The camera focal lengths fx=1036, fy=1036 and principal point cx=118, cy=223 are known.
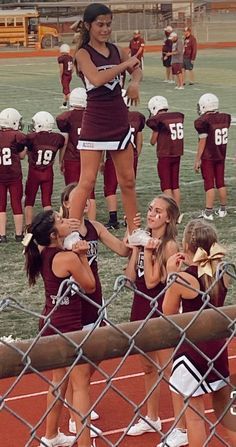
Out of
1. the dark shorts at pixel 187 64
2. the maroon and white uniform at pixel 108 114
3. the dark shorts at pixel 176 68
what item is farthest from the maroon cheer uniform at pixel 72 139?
the dark shorts at pixel 187 64

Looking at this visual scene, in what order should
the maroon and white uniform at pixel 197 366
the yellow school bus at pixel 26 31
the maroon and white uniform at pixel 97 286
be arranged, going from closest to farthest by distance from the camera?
the maroon and white uniform at pixel 197 366 → the maroon and white uniform at pixel 97 286 → the yellow school bus at pixel 26 31

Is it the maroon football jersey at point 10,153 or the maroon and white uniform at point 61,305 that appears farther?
the maroon football jersey at point 10,153

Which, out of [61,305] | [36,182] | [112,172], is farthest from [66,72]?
[61,305]

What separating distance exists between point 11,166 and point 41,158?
35 cm

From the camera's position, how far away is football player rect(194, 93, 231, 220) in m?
11.5

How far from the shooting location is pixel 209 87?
26547 mm

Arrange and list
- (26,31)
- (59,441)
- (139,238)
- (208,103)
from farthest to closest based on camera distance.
→ (26,31) → (208,103) → (139,238) → (59,441)

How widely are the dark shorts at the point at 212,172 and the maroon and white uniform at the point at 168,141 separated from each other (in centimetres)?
33

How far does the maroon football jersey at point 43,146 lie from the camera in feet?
34.7

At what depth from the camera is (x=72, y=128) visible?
10805 millimetres

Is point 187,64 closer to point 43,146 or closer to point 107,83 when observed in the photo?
point 43,146

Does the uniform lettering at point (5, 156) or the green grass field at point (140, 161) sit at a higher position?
the uniform lettering at point (5, 156)

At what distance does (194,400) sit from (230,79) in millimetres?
24271

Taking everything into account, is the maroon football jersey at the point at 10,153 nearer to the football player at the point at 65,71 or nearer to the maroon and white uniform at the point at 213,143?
the maroon and white uniform at the point at 213,143
